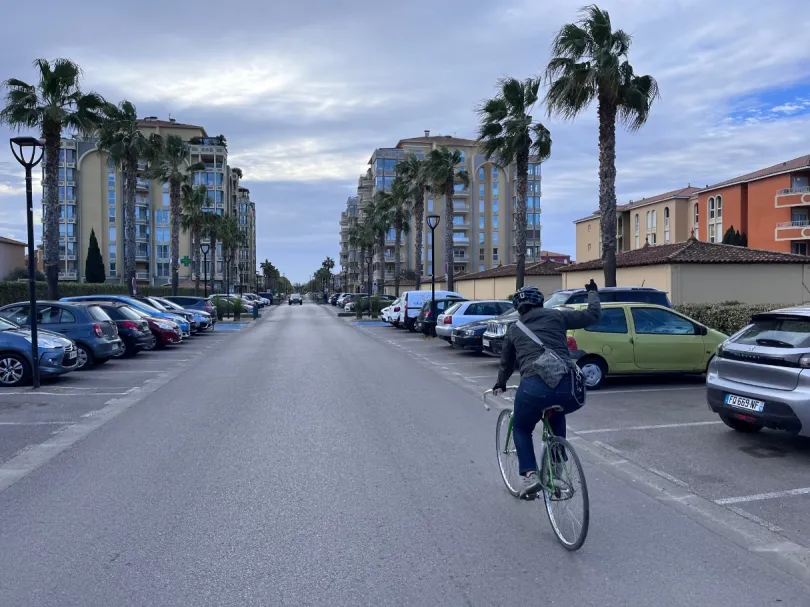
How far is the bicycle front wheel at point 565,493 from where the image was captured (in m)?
4.69

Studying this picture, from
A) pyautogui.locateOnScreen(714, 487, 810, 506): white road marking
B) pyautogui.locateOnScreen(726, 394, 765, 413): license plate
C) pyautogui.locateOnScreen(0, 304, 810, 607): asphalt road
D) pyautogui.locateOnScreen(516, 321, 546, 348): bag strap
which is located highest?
pyautogui.locateOnScreen(516, 321, 546, 348): bag strap

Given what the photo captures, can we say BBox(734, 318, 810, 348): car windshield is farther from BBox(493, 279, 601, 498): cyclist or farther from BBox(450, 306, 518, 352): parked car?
BBox(450, 306, 518, 352): parked car

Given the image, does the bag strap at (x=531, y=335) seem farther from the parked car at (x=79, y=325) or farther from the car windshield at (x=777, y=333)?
the parked car at (x=79, y=325)

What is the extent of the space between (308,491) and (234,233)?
78.8m

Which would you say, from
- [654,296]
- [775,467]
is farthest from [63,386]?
[654,296]

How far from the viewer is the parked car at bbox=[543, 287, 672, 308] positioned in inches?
612

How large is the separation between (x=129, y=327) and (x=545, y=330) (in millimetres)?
16262

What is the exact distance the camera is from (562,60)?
22.5 m

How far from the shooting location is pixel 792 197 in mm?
57250

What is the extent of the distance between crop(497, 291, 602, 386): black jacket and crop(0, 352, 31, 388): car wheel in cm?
1080

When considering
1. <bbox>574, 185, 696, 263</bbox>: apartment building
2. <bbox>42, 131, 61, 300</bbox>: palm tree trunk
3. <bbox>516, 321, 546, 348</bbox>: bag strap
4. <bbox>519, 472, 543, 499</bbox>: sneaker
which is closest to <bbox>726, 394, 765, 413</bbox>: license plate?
<bbox>519, 472, 543, 499</bbox>: sneaker

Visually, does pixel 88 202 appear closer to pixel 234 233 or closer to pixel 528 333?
pixel 234 233

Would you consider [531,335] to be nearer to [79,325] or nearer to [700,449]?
[700,449]

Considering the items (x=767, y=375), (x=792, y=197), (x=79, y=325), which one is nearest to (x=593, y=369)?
(x=767, y=375)
